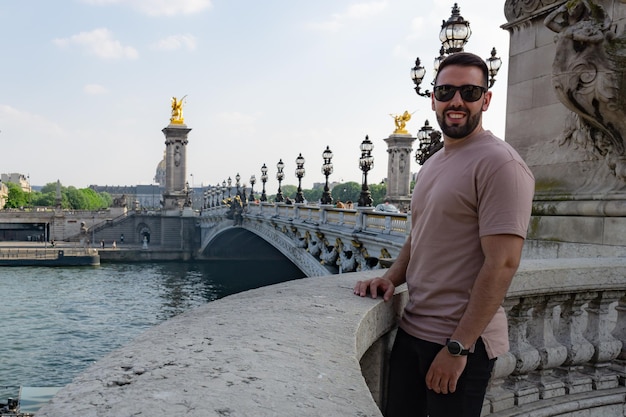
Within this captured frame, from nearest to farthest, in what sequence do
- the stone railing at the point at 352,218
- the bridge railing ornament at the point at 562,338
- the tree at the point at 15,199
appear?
the bridge railing ornament at the point at 562,338, the stone railing at the point at 352,218, the tree at the point at 15,199

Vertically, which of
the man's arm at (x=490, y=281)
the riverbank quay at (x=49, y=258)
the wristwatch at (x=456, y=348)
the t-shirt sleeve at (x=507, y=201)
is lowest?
the riverbank quay at (x=49, y=258)

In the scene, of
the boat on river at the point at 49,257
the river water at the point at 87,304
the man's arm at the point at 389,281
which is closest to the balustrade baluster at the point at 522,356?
the man's arm at the point at 389,281

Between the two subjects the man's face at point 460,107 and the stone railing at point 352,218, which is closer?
the man's face at point 460,107

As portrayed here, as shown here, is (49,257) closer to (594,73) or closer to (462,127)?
(594,73)

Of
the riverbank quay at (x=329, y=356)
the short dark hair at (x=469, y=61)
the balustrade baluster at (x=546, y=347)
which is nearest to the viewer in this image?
the riverbank quay at (x=329, y=356)

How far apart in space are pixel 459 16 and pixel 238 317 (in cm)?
913

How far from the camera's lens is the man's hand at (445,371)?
220cm

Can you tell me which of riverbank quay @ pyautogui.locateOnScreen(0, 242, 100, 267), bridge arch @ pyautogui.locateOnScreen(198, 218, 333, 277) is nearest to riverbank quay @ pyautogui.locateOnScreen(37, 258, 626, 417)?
bridge arch @ pyautogui.locateOnScreen(198, 218, 333, 277)

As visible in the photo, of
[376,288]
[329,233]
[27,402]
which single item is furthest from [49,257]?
[376,288]

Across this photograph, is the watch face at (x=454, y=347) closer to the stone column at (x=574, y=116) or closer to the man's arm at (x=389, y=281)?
the man's arm at (x=389, y=281)

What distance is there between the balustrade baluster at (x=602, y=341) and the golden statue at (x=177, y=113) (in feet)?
234

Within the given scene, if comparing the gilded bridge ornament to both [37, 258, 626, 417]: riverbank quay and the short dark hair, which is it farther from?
the short dark hair

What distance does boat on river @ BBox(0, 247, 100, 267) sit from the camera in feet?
165

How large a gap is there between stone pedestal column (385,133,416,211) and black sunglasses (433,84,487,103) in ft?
161
